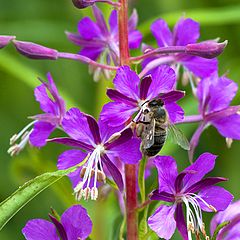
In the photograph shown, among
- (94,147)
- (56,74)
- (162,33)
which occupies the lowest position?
(56,74)

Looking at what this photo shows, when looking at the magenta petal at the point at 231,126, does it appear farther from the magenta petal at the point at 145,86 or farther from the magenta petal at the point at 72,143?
the magenta petal at the point at 72,143

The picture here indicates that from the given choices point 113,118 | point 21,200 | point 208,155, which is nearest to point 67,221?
point 21,200

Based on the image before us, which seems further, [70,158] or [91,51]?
[91,51]

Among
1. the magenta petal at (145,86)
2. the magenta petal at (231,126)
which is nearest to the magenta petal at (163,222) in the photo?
the magenta petal at (145,86)

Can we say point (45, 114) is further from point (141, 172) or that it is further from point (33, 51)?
point (141, 172)

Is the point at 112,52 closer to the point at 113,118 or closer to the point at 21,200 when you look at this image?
the point at 113,118

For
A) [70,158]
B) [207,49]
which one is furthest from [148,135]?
[207,49]
